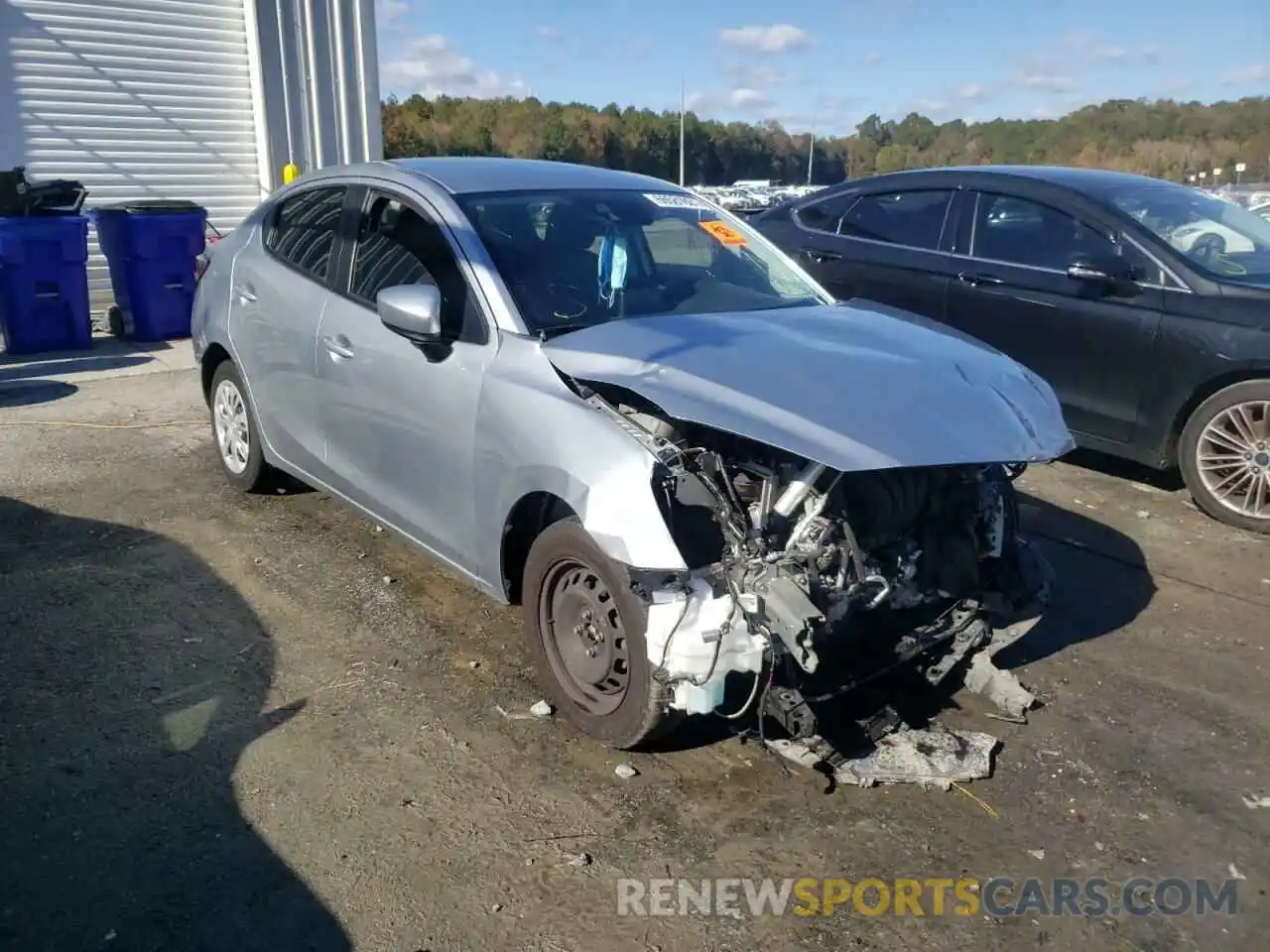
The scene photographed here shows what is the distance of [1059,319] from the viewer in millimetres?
6168

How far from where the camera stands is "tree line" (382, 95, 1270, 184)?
3719cm

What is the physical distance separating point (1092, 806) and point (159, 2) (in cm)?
1308

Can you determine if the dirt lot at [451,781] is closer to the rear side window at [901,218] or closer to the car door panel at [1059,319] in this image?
the car door panel at [1059,319]

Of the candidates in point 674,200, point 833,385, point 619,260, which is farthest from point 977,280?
point 833,385

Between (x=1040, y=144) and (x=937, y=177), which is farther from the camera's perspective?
(x=1040, y=144)

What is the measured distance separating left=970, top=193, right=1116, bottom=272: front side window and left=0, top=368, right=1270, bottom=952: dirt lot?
2073 mm

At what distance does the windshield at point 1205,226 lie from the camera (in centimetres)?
595

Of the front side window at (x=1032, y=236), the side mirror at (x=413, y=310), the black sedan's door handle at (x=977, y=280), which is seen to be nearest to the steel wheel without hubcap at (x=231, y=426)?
the side mirror at (x=413, y=310)

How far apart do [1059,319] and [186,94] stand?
10857mm

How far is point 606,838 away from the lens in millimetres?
3049

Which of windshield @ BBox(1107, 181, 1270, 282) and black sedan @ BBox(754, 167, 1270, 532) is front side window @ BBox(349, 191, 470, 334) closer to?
black sedan @ BBox(754, 167, 1270, 532)

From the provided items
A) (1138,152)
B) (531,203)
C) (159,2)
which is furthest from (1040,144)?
(531,203)

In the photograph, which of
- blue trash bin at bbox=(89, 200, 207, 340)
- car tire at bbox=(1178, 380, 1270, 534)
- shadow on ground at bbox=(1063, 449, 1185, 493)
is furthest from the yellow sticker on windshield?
blue trash bin at bbox=(89, 200, 207, 340)

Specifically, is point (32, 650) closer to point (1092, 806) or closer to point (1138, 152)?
point (1092, 806)
